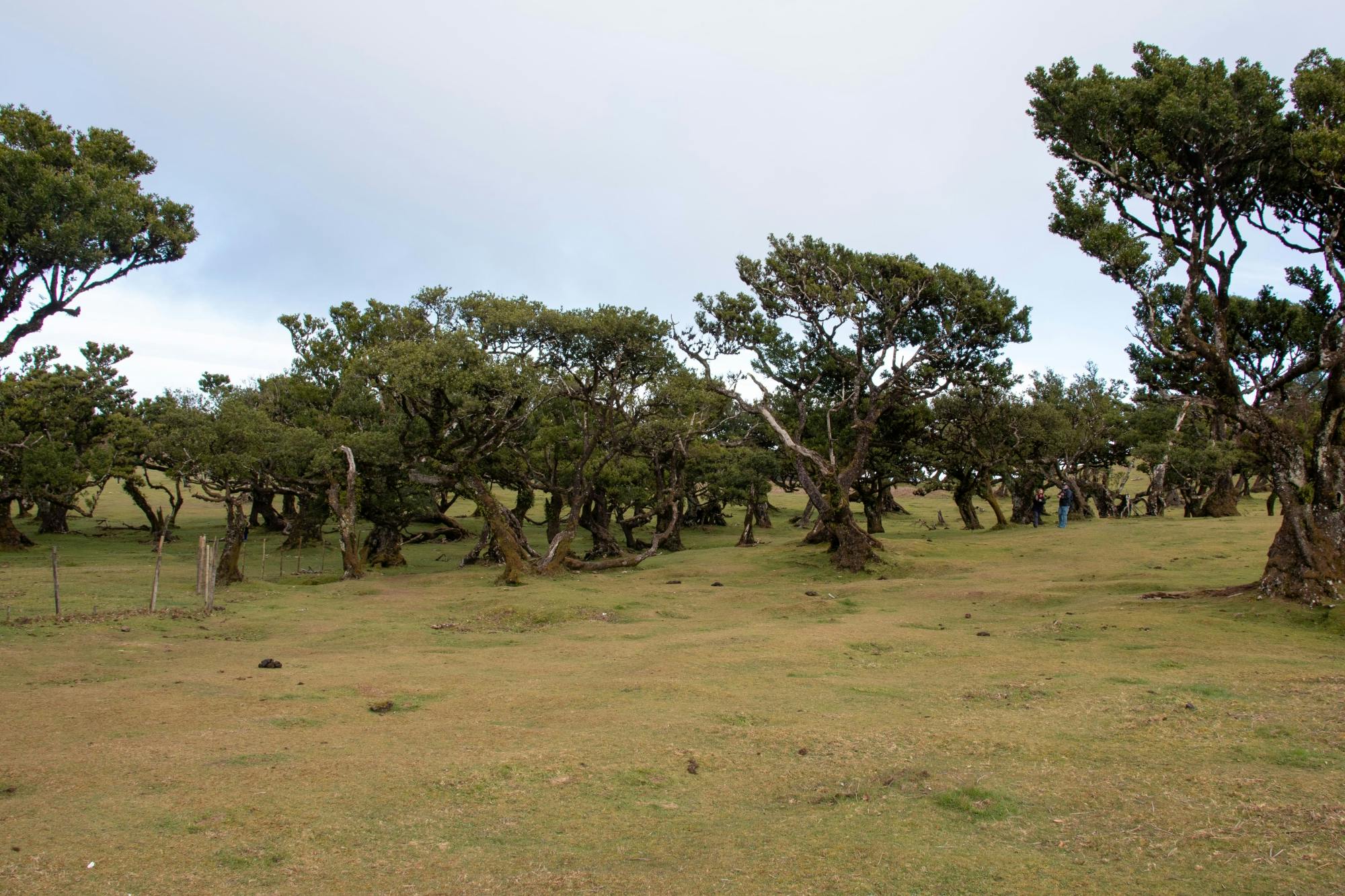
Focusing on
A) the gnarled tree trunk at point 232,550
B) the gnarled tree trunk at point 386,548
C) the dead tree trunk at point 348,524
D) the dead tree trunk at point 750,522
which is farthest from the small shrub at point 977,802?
the dead tree trunk at point 750,522

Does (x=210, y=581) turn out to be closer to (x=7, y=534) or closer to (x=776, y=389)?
(x=7, y=534)

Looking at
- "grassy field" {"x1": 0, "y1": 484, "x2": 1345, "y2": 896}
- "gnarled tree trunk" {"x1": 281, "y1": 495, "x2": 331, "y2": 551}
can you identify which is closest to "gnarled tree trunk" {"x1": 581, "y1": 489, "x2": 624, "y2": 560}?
"gnarled tree trunk" {"x1": 281, "y1": 495, "x2": 331, "y2": 551}

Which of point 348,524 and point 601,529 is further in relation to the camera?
point 601,529

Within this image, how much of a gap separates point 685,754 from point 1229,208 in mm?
15394

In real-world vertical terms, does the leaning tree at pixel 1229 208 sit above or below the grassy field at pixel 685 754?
above

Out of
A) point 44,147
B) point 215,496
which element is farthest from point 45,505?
point 215,496

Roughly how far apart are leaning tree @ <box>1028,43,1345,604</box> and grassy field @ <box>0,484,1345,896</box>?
258 centimetres

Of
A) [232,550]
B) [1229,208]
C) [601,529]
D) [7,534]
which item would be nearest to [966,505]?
[601,529]

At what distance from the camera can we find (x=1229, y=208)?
16391 mm

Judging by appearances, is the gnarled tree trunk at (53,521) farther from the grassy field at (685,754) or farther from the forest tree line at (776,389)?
the grassy field at (685,754)

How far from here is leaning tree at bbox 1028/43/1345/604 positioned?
1412 cm

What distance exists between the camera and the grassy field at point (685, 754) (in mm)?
5270

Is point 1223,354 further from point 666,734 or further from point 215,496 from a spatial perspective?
point 215,496

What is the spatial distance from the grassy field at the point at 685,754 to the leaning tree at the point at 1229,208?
102 inches
